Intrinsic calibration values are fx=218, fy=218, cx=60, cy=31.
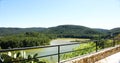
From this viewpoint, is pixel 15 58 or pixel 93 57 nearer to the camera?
pixel 15 58

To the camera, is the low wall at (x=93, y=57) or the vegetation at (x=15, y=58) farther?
the low wall at (x=93, y=57)

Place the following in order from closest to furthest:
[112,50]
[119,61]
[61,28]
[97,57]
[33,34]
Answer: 1. [97,57]
2. [119,61]
3. [112,50]
4. [33,34]
5. [61,28]

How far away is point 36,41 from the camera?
64.3m

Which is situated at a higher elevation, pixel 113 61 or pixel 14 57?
pixel 14 57

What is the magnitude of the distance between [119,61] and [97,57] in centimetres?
120

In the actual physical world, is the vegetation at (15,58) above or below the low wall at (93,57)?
above

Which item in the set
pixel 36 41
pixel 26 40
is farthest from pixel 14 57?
pixel 36 41

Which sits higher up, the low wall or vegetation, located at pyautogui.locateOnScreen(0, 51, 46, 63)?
vegetation, located at pyautogui.locateOnScreen(0, 51, 46, 63)

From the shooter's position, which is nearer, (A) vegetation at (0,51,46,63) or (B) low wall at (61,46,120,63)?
(A) vegetation at (0,51,46,63)

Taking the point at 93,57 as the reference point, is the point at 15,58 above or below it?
above

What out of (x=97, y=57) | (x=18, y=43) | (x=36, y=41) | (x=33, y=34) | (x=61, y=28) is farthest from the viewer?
(x=61, y=28)

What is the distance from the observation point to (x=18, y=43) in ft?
172

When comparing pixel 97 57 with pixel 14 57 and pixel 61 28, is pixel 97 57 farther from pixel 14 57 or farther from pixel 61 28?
pixel 61 28

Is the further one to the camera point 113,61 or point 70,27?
point 70,27
